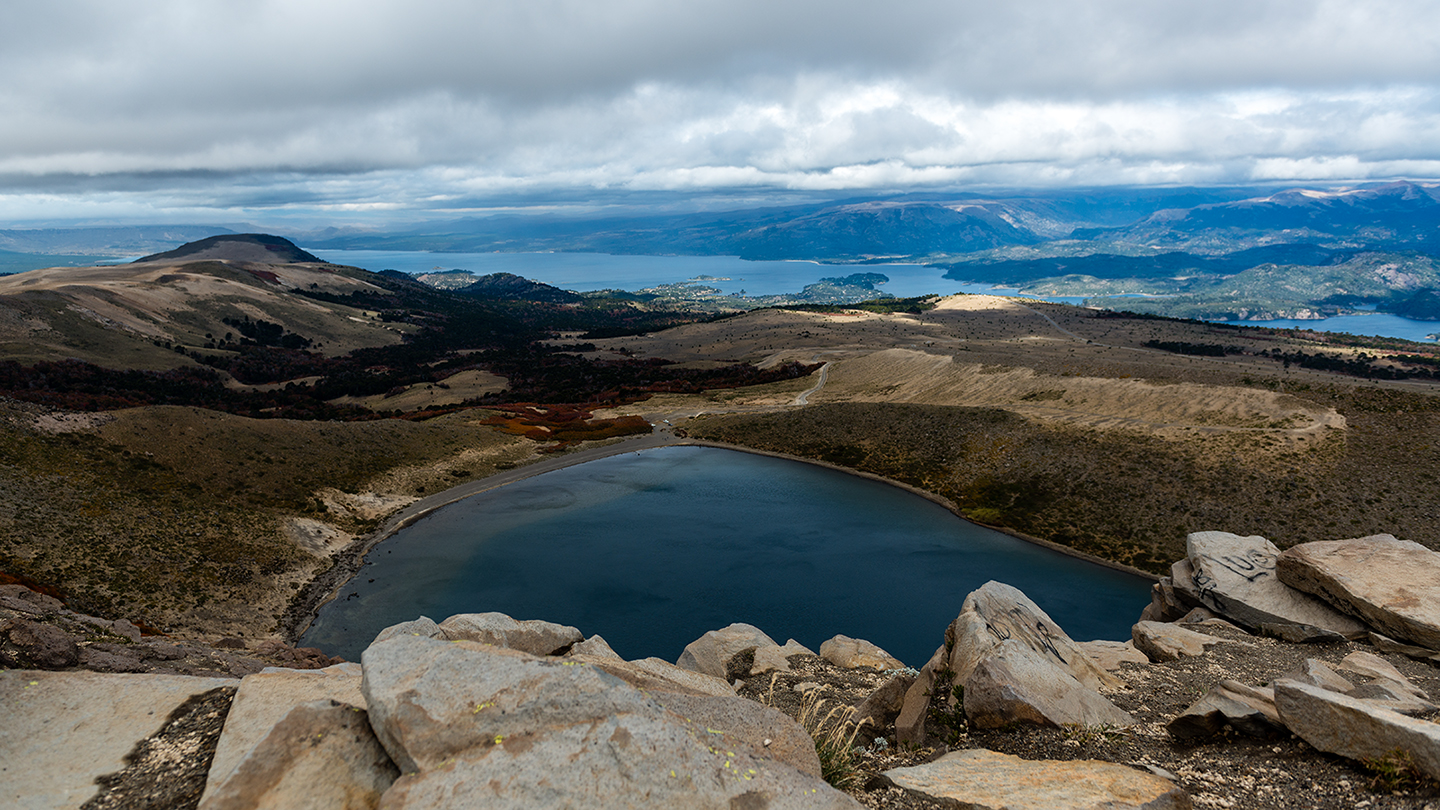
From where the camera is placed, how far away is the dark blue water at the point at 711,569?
46438 mm

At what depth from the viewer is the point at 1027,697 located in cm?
1673

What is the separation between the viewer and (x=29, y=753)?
534 inches

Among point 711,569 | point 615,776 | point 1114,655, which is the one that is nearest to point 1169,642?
point 1114,655

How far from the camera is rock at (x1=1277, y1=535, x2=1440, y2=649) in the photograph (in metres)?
24.1

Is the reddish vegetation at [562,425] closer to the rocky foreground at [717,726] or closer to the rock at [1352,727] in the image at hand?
the rocky foreground at [717,726]

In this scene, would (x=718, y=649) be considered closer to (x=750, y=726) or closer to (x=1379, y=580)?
(x=750, y=726)

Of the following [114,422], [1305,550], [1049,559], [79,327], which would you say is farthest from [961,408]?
[79,327]

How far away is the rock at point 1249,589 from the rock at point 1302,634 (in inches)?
25.9

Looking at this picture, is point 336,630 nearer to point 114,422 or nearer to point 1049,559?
point 114,422

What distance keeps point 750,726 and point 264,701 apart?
11.9 m

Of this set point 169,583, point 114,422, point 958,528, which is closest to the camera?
point 169,583

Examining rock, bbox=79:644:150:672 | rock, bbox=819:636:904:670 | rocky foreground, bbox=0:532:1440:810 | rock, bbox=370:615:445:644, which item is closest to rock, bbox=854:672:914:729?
rocky foreground, bbox=0:532:1440:810

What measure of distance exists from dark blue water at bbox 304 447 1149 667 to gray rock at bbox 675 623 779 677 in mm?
13530

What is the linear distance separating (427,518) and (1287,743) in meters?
67.1
